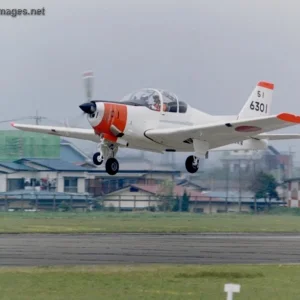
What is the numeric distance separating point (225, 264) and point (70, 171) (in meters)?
37.8

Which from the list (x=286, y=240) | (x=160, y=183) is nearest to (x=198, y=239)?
(x=286, y=240)

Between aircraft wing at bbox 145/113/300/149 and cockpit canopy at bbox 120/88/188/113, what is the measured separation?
0.88 metres

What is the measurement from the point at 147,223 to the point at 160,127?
10.8 m

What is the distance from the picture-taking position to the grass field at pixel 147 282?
60.5 ft

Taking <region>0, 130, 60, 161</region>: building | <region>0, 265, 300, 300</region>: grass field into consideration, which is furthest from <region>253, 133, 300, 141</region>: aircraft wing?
<region>0, 130, 60, 161</region>: building

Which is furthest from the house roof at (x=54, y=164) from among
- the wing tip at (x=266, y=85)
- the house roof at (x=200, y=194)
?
the wing tip at (x=266, y=85)

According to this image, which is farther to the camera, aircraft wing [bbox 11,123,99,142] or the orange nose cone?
aircraft wing [bbox 11,123,99,142]

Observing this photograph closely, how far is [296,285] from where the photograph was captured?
66.5ft

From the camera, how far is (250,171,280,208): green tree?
54.3m

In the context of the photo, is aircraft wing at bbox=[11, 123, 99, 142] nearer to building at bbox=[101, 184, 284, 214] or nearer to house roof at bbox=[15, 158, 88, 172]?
building at bbox=[101, 184, 284, 214]

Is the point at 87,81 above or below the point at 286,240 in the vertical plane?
above

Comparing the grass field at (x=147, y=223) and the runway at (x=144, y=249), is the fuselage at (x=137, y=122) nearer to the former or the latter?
the runway at (x=144, y=249)

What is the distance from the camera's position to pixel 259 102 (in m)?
37.4

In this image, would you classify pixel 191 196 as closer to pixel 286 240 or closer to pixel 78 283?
pixel 286 240
